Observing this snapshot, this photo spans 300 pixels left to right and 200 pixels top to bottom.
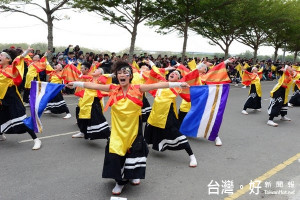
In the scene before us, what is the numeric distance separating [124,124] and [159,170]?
1238 millimetres

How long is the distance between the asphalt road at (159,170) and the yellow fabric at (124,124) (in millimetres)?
638

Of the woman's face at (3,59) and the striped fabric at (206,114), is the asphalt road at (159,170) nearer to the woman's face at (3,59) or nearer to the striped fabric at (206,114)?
the striped fabric at (206,114)

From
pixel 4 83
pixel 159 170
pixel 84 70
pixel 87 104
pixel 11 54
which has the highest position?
pixel 11 54

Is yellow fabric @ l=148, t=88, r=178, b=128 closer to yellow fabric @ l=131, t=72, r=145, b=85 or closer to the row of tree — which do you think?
yellow fabric @ l=131, t=72, r=145, b=85

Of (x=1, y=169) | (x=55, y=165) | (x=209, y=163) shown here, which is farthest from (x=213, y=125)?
(x=1, y=169)

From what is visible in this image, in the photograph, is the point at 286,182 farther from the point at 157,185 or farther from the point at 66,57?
the point at 66,57

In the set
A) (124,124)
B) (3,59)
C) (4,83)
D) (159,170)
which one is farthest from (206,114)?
(3,59)

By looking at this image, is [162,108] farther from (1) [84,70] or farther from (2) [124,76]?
(1) [84,70]

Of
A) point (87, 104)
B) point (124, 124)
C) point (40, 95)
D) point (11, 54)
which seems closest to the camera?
point (124, 124)

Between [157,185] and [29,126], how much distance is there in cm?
263

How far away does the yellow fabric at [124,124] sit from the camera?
12.4 ft

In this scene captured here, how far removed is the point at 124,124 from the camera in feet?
12.5

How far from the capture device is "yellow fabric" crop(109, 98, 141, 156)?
377 cm

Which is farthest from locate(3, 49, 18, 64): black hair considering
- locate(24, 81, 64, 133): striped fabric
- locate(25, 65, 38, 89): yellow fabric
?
locate(25, 65, 38, 89): yellow fabric
